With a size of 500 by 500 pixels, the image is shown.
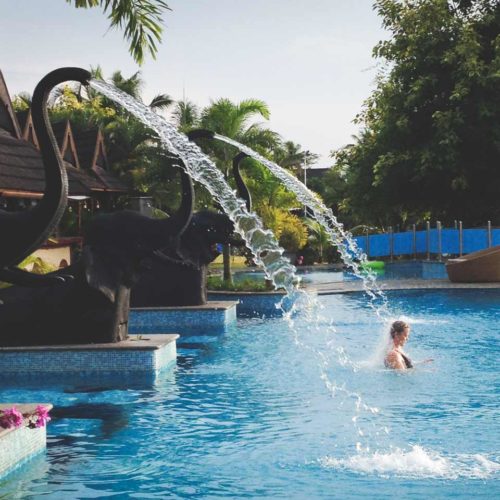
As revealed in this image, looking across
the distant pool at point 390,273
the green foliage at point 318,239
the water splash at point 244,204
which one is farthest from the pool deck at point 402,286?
the green foliage at point 318,239

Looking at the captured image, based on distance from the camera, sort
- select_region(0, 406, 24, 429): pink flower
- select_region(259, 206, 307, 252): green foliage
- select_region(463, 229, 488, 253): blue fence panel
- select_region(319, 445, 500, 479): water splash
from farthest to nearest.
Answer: select_region(259, 206, 307, 252): green foliage, select_region(463, 229, 488, 253): blue fence panel, select_region(319, 445, 500, 479): water splash, select_region(0, 406, 24, 429): pink flower

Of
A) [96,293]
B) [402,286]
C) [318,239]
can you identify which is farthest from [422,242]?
[96,293]

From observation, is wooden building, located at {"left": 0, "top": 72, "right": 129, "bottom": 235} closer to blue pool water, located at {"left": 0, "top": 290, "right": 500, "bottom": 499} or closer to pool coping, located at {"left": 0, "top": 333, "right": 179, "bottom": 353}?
pool coping, located at {"left": 0, "top": 333, "right": 179, "bottom": 353}

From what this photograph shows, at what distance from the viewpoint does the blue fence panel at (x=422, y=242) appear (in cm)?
4150

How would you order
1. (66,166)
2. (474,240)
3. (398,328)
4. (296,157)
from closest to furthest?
(398,328) → (66,166) → (474,240) → (296,157)

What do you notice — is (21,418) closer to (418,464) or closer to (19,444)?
(19,444)

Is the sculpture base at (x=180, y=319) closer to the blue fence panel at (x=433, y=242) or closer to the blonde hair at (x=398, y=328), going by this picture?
the blonde hair at (x=398, y=328)

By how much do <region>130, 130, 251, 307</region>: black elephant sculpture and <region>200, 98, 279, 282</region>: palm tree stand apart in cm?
983

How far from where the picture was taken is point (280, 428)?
1059cm

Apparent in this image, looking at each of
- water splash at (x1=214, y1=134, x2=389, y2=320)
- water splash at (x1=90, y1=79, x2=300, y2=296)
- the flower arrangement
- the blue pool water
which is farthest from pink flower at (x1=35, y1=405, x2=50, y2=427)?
water splash at (x1=214, y1=134, x2=389, y2=320)

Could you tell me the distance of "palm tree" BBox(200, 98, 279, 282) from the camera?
29906mm

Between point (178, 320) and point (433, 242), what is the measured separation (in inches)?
901

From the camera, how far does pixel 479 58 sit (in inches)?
1412

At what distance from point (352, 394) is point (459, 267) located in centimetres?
1772
